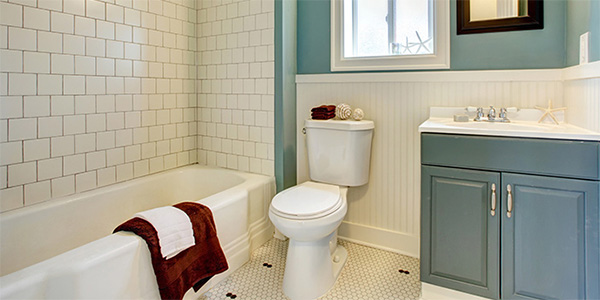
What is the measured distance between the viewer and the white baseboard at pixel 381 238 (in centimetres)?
232

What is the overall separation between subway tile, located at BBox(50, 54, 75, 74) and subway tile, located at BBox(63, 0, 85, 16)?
248 mm

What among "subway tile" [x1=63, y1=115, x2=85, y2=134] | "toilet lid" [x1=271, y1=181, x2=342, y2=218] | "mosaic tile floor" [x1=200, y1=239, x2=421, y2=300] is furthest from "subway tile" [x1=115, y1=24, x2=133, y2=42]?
"mosaic tile floor" [x1=200, y1=239, x2=421, y2=300]

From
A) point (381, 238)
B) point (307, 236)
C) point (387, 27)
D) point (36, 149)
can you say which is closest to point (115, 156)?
point (36, 149)

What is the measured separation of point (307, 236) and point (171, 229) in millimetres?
654

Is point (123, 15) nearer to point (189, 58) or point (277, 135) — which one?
point (189, 58)

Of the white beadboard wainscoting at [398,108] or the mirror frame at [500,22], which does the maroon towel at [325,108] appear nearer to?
the white beadboard wainscoting at [398,108]

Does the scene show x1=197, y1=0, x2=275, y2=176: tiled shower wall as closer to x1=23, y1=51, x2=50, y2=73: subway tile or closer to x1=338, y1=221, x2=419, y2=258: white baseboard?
x1=338, y1=221, x2=419, y2=258: white baseboard

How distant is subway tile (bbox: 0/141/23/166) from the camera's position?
68.2 inches

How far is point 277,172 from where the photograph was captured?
8.33 feet

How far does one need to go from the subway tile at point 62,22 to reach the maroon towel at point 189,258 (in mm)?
1180

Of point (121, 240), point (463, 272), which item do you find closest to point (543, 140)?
point (463, 272)

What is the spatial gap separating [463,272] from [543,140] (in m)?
0.70

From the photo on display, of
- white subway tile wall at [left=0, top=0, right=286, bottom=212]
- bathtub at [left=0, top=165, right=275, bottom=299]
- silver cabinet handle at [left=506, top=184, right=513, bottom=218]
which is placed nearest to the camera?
bathtub at [left=0, top=165, right=275, bottom=299]

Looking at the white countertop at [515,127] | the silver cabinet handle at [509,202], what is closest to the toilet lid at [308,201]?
the white countertop at [515,127]
